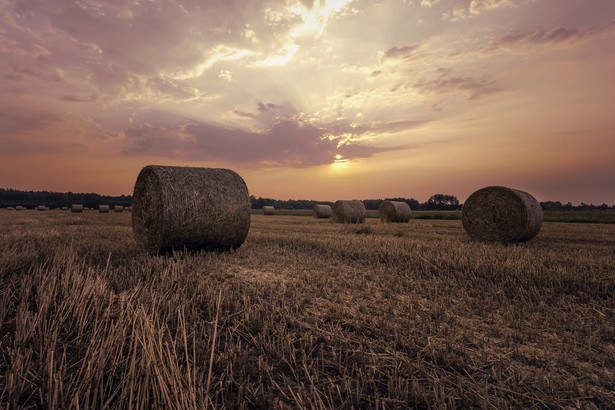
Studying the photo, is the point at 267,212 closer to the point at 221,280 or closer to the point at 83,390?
the point at 221,280

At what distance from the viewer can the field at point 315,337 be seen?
210 cm

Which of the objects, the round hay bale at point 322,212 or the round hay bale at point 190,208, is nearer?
the round hay bale at point 190,208

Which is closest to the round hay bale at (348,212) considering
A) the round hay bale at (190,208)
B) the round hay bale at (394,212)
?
the round hay bale at (394,212)

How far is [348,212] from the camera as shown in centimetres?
2147

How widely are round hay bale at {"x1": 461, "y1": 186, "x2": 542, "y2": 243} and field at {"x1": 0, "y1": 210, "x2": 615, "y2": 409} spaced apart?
4.72m

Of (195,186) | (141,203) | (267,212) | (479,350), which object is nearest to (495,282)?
(479,350)

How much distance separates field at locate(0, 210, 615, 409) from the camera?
210 cm

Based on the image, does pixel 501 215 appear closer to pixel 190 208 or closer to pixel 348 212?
pixel 190 208

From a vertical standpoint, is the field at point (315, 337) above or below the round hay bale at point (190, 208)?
below

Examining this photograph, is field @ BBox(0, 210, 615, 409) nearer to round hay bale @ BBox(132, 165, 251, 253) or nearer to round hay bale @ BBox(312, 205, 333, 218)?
round hay bale @ BBox(132, 165, 251, 253)

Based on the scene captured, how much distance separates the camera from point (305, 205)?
3137 inches

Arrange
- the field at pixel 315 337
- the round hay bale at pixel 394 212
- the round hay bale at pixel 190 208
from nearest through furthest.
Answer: the field at pixel 315 337 → the round hay bale at pixel 190 208 → the round hay bale at pixel 394 212

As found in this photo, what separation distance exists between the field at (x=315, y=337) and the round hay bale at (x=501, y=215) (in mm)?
4717

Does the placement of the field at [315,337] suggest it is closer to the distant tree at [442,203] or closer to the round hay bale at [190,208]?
the round hay bale at [190,208]
